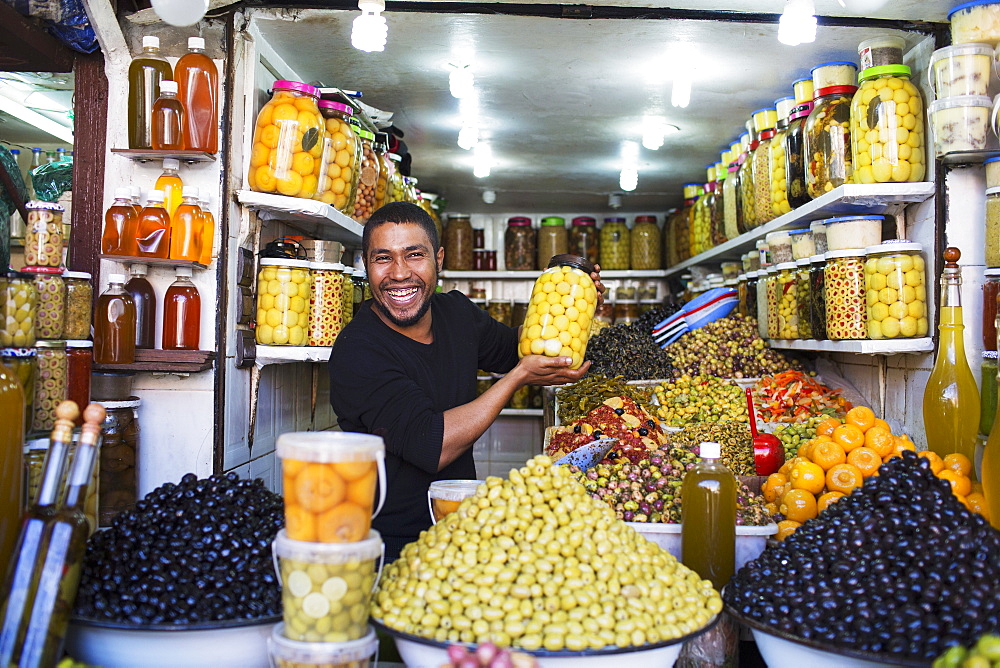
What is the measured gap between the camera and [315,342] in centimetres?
275

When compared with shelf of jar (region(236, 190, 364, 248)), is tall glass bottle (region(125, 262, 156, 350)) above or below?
below

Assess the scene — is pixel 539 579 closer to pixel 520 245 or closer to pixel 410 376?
pixel 410 376

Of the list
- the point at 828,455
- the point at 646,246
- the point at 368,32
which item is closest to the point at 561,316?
the point at 828,455

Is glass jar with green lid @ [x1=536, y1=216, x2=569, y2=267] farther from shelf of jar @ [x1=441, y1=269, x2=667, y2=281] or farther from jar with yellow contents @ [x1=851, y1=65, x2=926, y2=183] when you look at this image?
jar with yellow contents @ [x1=851, y1=65, x2=926, y2=183]

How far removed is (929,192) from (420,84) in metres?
1.94

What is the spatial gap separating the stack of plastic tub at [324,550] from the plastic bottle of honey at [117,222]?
4.50ft

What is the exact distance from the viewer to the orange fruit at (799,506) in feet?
6.63

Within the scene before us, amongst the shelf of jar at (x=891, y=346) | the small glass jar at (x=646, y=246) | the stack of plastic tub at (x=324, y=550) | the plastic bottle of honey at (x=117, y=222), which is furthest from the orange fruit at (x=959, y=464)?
the small glass jar at (x=646, y=246)

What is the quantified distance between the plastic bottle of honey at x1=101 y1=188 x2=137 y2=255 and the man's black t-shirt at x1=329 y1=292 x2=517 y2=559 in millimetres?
701

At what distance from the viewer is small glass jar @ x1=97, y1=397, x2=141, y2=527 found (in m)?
2.25

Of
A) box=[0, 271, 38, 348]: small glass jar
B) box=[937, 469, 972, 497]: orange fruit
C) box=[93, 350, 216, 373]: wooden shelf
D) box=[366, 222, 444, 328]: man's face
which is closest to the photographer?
box=[0, 271, 38, 348]: small glass jar

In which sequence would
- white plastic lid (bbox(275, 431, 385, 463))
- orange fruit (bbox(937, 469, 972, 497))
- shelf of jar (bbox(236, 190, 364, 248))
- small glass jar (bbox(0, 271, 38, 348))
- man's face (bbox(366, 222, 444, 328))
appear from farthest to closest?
shelf of jar (bbox(236, 190, 364, 248)) → man's face (bbox(366, 222, 444, 328)) → orange fruit (bbox(937, 469, 972, 497)) → small glass jar (bbox(0, 271, 38, 348)) → white plastic lid (bbox(275, 431, 385, 463))

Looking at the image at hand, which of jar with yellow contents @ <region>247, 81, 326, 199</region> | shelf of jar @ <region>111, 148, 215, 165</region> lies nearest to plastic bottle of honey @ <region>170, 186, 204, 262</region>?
shelf of jar @ <region>111, 148, 215, 165</region>

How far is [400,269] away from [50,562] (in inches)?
47.4
